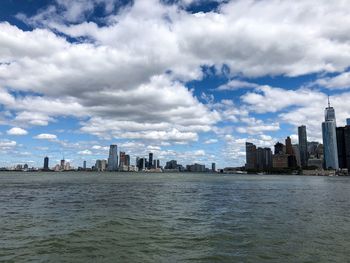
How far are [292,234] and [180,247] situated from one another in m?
10.5

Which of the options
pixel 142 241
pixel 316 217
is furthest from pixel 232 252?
pixel 316 217

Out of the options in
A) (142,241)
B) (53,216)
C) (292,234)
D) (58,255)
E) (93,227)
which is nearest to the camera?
(58,255)

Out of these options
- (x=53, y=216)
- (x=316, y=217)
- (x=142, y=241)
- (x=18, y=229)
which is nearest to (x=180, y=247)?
(x=142, y=241)

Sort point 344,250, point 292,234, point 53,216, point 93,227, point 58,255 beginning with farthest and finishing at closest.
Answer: point 53,216
point 93,227
point 292,234
point 344,250
point 58,255

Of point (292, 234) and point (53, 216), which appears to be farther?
point (53, 216)

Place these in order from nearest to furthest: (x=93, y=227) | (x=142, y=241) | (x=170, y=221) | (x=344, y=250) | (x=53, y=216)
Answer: (x=344, y=250), (x=142, y=241), (x=93, y=227), (x=170, y=221), (x=53, y=216)

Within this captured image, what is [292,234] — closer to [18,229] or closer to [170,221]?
[170,221]

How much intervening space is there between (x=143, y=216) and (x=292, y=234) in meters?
16.5

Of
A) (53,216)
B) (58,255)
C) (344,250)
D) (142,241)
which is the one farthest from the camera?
(53,216)

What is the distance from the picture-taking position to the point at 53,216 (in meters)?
38.5

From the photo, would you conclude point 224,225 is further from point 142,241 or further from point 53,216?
point 53,216

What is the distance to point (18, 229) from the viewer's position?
3053 centimetres

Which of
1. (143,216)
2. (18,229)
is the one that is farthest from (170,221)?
(18,229)

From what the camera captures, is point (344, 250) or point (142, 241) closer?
point (344, 250)
